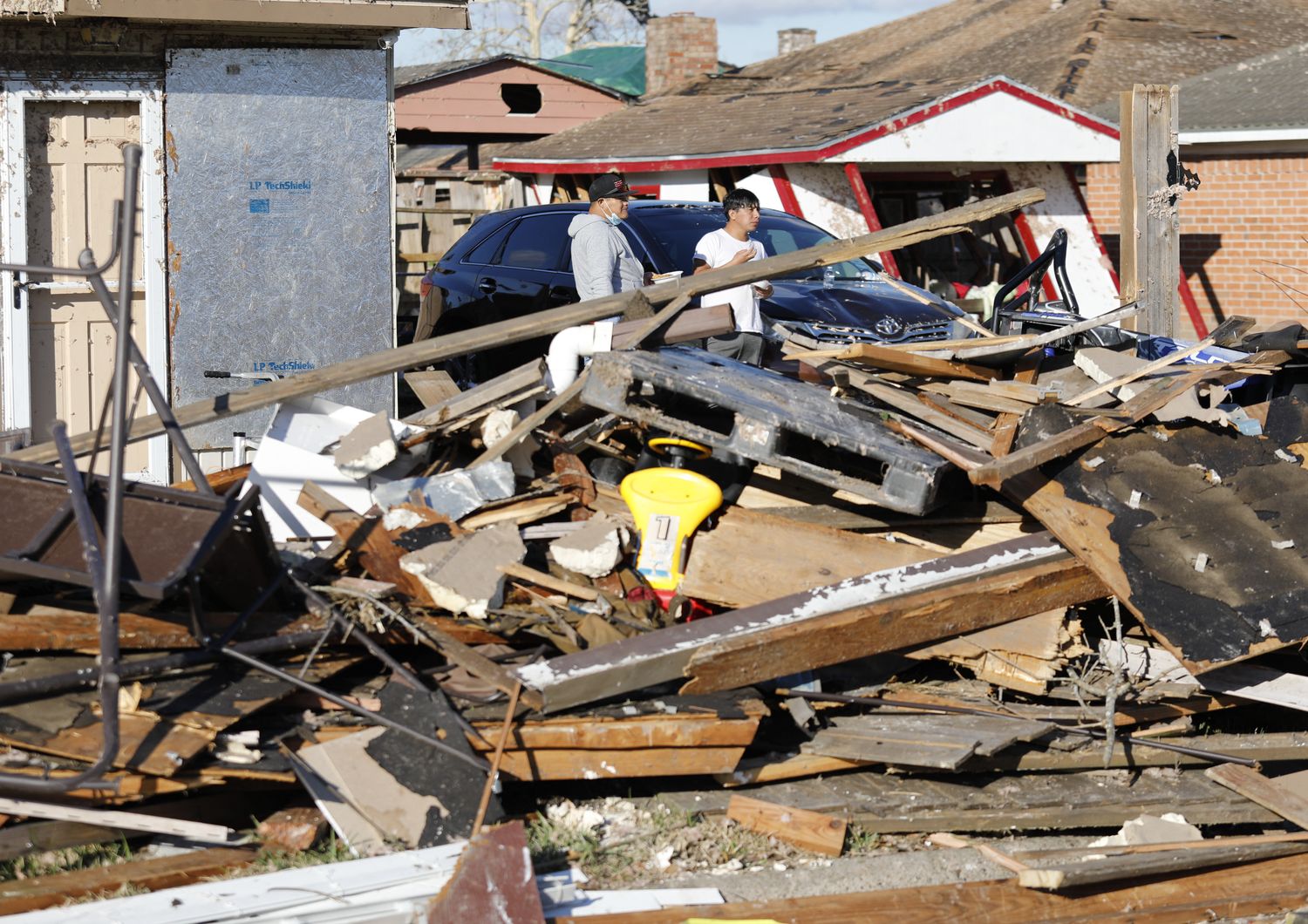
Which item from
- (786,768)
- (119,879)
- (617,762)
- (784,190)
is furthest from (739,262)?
(784,190)

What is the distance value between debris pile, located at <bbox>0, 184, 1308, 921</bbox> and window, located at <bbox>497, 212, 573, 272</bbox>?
3.73m

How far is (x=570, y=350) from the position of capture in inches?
271

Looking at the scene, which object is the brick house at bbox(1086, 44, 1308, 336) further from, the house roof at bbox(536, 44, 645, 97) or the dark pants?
the house roof at bbox(536, 44, 645, 97)

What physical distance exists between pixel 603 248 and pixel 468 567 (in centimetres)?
282

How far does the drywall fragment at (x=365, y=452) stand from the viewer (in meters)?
6.14

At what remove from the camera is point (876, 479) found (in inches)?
249

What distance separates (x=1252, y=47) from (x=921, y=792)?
2445 cm

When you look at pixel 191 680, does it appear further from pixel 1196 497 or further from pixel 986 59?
pixel 986 59

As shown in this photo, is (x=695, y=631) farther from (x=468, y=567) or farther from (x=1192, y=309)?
(x=1192, y=309)

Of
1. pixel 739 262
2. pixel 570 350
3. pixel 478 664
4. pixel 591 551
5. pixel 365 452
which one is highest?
pixel 739 262

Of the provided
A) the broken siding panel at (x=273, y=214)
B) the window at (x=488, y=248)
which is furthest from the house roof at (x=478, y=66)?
the broken siding panel at (x=273, y=214)

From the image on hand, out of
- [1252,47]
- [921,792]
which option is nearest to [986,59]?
[1252,47]

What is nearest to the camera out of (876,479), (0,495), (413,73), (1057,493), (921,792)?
(0,495)

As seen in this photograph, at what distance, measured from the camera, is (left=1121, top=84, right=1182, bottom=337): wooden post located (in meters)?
9.95
